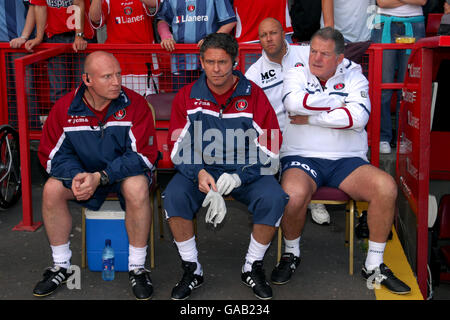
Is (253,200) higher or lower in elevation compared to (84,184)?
lower

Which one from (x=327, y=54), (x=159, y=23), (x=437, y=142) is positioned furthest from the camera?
(x=159, y=23)

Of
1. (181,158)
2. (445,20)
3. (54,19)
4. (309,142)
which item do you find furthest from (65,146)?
(445,20)

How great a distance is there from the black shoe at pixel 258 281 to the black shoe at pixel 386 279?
2.48 ft

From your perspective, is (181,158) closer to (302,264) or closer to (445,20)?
(302,264)

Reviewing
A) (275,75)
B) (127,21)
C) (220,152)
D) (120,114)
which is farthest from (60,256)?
(127,21)

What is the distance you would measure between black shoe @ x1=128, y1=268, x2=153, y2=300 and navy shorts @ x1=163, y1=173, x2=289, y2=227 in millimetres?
455

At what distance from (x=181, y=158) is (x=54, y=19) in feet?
9.09

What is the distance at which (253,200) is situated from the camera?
14.2ft

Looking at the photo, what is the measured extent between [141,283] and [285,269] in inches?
41.0

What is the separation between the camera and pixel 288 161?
191 inches

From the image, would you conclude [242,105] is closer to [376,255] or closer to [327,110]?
[327,110]

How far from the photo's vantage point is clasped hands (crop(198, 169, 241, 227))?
429cm
